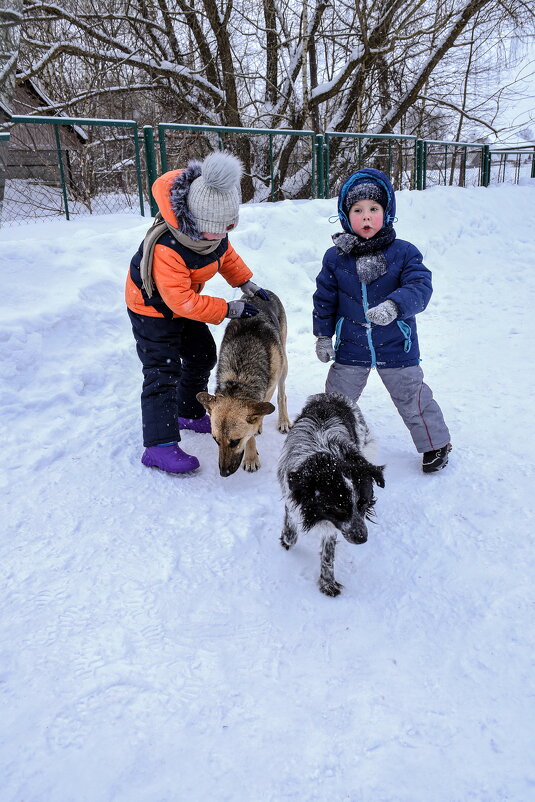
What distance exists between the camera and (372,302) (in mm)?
3537

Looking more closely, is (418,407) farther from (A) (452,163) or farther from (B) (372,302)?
(A) (452,163)

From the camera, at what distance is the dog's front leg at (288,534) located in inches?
111

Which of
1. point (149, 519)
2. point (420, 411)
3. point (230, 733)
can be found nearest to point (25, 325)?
point (149, 519)

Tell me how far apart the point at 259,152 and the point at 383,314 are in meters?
9.36

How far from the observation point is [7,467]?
3.38m

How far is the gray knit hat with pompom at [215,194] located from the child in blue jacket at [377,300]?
81cm

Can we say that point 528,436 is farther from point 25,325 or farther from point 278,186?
point 278,186

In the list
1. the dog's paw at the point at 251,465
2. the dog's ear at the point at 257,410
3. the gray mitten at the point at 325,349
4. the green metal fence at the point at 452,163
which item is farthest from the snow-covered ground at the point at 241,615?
the green metal fence at the point at 452,163

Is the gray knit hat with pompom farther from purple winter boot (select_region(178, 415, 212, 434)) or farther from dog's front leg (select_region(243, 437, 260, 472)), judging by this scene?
purple winter boot (select_region(178, 415, 212, 434))

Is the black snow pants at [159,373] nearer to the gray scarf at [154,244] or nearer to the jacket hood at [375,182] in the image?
the gray scarf at [154,244]

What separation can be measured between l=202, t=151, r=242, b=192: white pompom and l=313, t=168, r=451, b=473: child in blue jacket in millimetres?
813

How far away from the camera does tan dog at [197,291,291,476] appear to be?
336 cm

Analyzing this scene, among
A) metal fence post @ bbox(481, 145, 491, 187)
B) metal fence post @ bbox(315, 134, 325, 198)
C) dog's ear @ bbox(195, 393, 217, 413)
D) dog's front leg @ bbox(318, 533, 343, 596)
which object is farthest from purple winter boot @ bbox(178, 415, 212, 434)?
metal fence post @ bbox(481, 145, 491, 187)

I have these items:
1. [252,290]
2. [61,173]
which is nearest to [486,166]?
[61,173]
